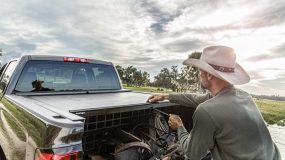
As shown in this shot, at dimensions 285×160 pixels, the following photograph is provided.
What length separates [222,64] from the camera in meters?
2.26

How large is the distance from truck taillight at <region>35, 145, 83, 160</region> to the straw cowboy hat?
1205 mm

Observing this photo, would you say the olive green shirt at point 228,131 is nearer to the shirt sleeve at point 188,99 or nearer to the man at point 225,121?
the man at point 225,121

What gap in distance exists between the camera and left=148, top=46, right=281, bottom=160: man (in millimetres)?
1987

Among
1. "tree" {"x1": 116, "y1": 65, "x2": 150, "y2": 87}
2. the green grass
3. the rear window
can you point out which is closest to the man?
the rear window

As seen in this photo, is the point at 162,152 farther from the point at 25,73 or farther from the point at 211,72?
the point at 25,73

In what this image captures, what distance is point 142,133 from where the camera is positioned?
317 cm

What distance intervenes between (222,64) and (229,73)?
97 mm

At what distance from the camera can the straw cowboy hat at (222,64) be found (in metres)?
2.18

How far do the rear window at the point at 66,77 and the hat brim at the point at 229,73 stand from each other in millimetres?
2400

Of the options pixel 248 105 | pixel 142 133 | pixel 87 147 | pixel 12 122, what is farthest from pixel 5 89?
pixel 248 105

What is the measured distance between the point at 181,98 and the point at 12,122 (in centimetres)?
197

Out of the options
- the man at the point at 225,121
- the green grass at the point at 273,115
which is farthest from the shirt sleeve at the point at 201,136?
the green grass at the point at 273,115

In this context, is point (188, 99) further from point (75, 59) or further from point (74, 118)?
point (75, 59)

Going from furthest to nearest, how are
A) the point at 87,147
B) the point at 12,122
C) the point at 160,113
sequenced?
the point at 160,113 < the point at 12,122 < the point at 87,147
